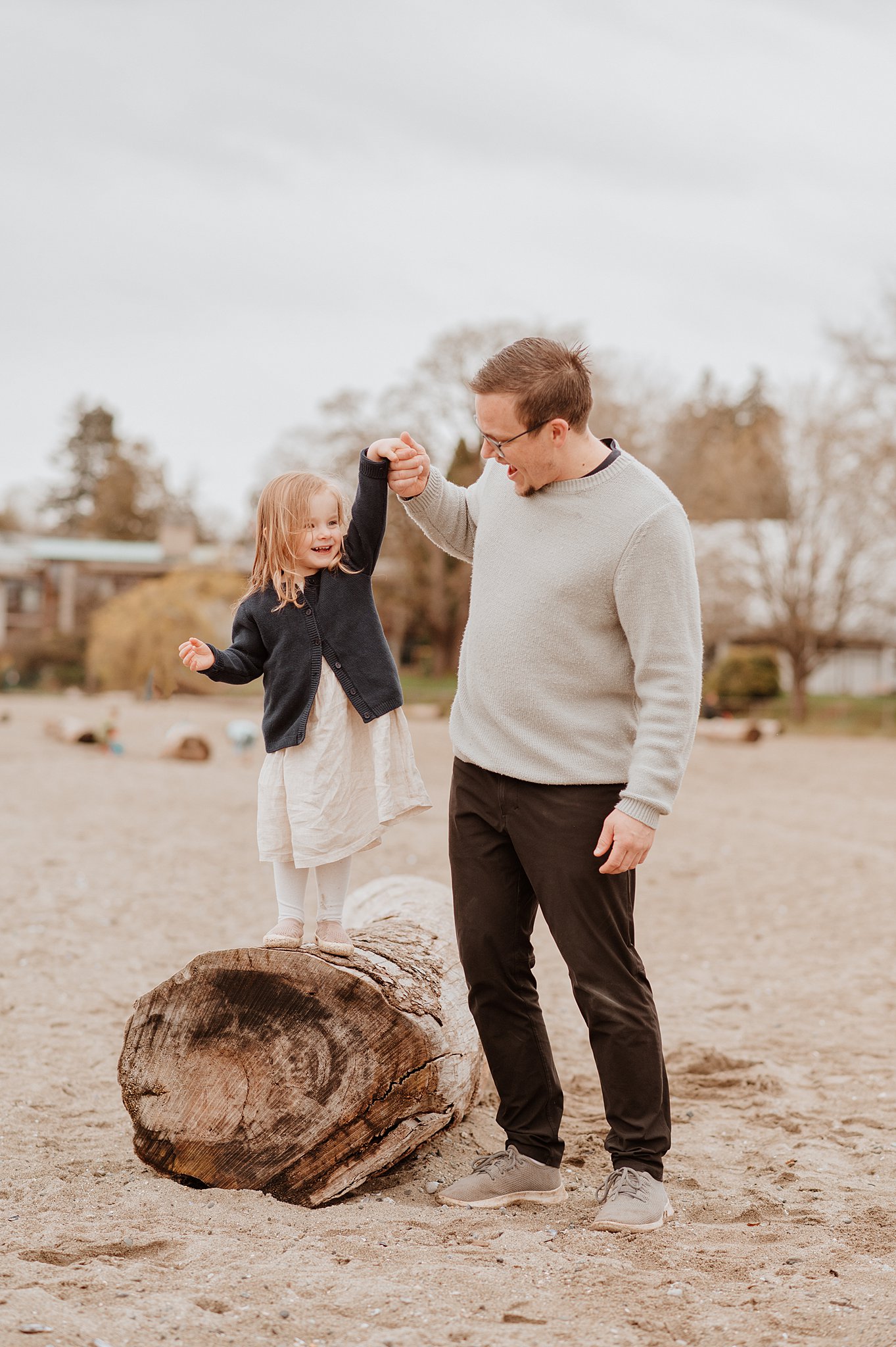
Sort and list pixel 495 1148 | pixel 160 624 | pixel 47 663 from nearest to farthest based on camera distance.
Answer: pixel 495 1148
pixel 160 624
pixel 47 663

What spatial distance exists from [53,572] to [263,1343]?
4462cm

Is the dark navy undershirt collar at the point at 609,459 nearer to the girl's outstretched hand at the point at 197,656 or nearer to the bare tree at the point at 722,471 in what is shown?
the girl's outstretched hand at the point at 197,656

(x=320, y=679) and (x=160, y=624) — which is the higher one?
(x=320, y=679)

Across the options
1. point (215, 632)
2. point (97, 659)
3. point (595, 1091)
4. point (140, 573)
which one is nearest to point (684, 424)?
point (215, 632)

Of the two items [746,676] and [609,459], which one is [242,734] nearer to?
[609,459]

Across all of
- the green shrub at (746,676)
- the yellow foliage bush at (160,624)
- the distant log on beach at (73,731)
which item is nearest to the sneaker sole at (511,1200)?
the distant log on beach at (73,731)

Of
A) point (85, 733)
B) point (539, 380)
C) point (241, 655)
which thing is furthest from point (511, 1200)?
point (85, 733)

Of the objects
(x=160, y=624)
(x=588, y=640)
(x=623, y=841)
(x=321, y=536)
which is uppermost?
(x=321, y=536)

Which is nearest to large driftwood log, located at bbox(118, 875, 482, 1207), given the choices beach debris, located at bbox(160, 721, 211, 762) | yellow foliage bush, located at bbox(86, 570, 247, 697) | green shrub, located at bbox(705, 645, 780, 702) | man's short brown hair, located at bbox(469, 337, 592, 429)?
man's short brown hair, located at bbox(469, 337, 592, 429)

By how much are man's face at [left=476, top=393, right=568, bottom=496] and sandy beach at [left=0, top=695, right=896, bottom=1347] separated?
1926 millimetres

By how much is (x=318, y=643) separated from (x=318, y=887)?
2.26ft

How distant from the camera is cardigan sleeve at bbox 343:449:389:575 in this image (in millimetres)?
3510

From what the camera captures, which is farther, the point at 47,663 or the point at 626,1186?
the point at 47,663

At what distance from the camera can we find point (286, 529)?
11.6 feet
